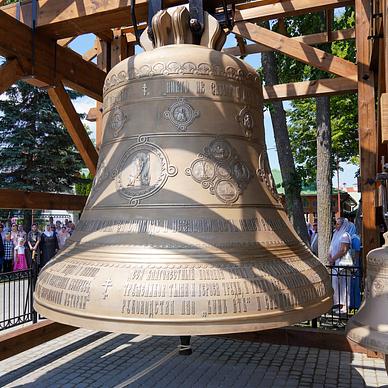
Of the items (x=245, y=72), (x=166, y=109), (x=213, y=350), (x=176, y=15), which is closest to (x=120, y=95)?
(x=166, y=109)

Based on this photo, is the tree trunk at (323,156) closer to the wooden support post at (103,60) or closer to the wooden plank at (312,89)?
the wooden plank at (312,89)

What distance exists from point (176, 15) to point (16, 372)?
4.29 meters

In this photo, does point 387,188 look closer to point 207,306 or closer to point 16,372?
point 207,306

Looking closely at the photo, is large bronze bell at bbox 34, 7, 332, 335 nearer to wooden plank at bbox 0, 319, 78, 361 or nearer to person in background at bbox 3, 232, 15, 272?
wooden plank at bbox 0, 319, 78, 361

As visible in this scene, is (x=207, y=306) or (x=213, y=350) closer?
(x=207, y=306)

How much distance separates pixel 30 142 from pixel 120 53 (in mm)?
13988

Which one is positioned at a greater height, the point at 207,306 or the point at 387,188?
the point at 387,188

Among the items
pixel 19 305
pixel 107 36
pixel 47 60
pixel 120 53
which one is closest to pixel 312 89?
pixel 120 53

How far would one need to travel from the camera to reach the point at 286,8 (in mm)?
5613

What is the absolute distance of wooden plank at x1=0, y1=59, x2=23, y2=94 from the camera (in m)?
3.55

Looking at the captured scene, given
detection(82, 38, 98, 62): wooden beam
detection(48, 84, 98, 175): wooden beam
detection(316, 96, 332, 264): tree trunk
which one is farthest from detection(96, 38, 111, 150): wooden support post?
detection(316, 96, 332, 264): tree trunk

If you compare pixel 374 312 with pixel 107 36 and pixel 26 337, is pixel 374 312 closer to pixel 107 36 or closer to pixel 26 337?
pixel 26 337

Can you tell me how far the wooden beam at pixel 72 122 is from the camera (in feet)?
14.2

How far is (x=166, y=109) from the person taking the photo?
1993 millimetres
